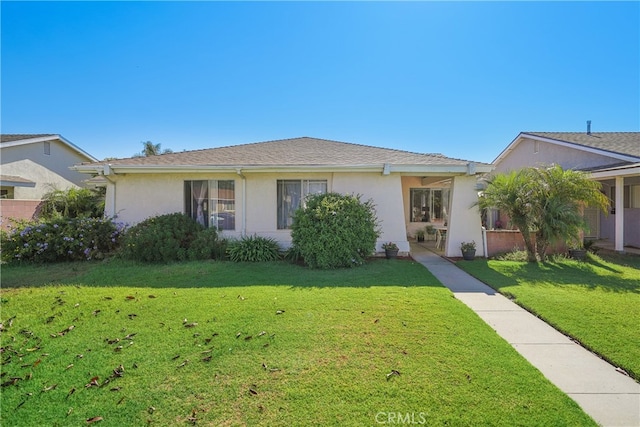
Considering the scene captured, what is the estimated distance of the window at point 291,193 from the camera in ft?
33.8

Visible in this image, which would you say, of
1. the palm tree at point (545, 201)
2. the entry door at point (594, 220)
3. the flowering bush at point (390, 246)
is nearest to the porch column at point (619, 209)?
the palm tree at point (545, 201)

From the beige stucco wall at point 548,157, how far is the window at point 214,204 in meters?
12.0

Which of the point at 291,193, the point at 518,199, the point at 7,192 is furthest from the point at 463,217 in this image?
the point at 7,192

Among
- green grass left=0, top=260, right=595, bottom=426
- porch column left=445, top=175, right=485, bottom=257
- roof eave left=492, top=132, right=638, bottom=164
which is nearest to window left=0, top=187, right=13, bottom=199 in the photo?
green grass left=0, top=260, right=595, bottom=426

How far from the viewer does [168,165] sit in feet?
31.8

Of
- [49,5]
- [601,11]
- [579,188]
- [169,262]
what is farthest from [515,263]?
[49,5]

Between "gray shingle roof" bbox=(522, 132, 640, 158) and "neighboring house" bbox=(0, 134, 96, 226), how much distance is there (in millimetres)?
25591

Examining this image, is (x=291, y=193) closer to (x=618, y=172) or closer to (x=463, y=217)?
(x=463, y=217)

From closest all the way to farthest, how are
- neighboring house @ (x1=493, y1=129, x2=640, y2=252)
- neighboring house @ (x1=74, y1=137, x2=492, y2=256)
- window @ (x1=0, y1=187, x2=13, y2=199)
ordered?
neighboring house @ (x1=74, y1=137, x2=492, y2=256) → neighboring house @ (x1=493, y1=129, x2=640, y2=252) → window @ (x1=0, y1=187, x2=13, y2=199)

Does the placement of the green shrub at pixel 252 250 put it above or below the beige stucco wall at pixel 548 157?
below

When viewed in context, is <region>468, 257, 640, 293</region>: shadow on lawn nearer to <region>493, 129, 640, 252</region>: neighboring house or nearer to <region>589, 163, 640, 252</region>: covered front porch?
<region>589, 163, 640, 252</region>: covered front porch

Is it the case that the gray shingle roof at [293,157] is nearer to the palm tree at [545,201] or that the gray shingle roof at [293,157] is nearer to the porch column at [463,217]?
the porch column at [463,217]

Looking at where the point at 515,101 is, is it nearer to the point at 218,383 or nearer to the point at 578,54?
the point at 578,54

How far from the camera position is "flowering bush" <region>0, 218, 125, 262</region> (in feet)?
28.6
